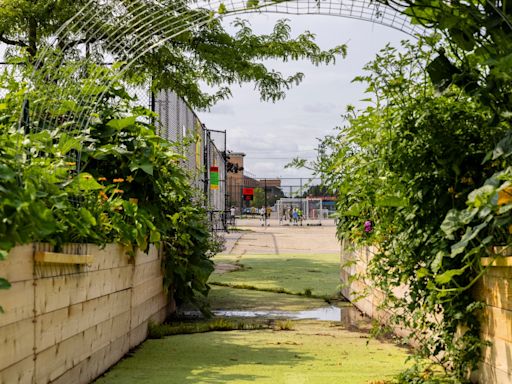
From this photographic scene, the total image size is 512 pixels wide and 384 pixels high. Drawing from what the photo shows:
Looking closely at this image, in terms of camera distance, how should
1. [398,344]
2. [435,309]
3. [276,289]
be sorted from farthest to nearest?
1. [276,289]
2. [398,344]
3. [435,309]

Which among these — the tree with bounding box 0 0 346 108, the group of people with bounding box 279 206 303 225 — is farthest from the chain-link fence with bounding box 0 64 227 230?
the group of people with bounding box 279 206 303 225

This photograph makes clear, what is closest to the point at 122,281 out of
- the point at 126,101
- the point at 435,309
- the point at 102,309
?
the point at 102,309

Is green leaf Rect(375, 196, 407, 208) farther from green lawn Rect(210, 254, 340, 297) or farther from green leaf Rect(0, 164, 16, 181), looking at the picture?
green lawn Rect(210, 254, 340, 297)

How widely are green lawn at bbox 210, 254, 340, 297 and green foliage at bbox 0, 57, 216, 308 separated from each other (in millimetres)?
2255

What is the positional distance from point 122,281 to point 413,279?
1676 mm

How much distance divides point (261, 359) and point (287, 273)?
5703 millimetres

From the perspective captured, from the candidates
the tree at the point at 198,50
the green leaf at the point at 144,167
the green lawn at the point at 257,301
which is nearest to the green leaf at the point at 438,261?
the green leaf at the point at 144,167

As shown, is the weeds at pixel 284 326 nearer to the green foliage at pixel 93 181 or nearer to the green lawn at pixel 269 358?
the green lawn at pixel 269 358

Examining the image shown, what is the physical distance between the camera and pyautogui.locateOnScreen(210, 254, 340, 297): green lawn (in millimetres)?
8180

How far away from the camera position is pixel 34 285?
2.57 metres

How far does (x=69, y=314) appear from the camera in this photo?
3008mm

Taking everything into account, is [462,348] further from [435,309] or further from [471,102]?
[471,102]

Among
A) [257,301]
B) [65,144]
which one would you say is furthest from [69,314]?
[257,301]

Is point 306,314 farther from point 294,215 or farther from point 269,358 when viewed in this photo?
point 294,215
